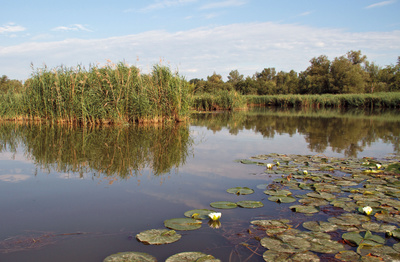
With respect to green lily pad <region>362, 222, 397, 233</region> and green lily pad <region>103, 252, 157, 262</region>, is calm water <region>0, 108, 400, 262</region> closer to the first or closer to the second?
green lily pad <region>103, 252, 157, 262</region>

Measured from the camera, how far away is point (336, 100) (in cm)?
3706

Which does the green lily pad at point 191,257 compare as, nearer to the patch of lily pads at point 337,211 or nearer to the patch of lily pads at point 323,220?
the patch of lily pads at point 323,220

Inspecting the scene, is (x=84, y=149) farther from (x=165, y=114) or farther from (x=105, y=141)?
(x=165, y=114)

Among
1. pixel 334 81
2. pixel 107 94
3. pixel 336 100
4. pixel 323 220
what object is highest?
pixel 334 81

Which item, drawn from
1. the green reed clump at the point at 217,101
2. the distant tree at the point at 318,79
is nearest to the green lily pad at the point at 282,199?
the green reed clump at the point at 217,101

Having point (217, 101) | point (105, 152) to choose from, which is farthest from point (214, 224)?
point (217, 101)

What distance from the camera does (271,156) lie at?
5777mm

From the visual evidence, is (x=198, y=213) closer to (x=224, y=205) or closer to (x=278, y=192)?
(x=224, y=205)

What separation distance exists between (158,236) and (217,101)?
25112 millimetres

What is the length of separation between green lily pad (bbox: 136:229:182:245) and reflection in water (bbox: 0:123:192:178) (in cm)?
204

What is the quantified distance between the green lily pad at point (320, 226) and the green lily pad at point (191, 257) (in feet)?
3.30

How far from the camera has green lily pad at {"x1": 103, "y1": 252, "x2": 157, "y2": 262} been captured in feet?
6.59

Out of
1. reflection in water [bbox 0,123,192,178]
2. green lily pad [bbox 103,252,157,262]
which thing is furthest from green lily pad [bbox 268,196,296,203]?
reflection in water [bbox 0,123,192,178]

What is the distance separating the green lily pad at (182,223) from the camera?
2562 mm
